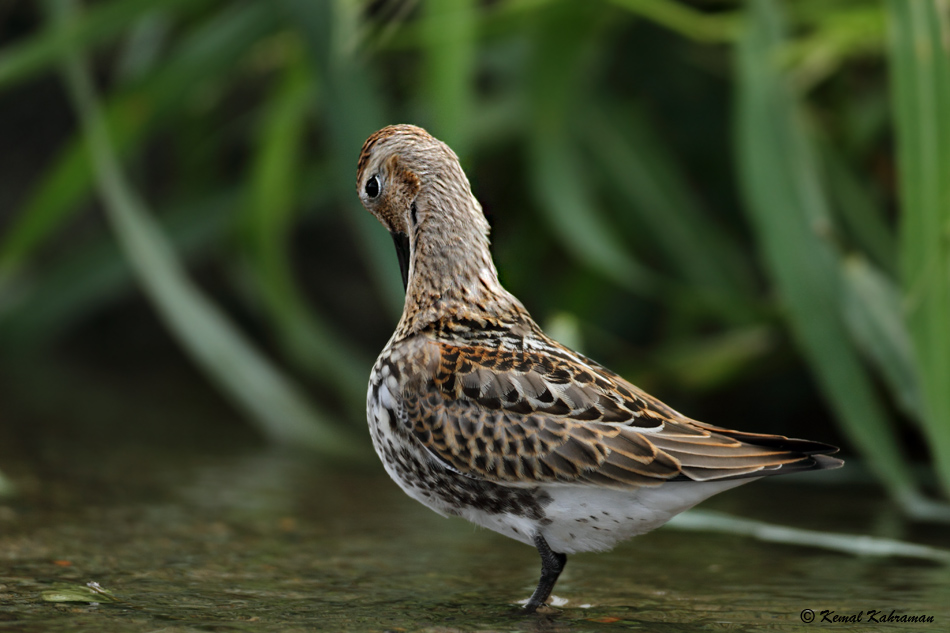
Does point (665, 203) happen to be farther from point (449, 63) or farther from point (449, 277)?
point (449, 277)

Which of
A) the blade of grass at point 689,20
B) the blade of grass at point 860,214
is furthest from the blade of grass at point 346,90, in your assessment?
the blade of grass at point 860,214

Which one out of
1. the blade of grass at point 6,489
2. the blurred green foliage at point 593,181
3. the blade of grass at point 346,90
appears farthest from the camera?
the blade of grass at point 346,90

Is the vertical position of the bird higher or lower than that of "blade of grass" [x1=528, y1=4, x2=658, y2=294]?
lower

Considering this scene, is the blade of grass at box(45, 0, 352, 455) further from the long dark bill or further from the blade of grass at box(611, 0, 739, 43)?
the blade of grass at box(611, 0, 739, 43)

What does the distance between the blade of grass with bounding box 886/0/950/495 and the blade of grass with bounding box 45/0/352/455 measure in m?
2.47

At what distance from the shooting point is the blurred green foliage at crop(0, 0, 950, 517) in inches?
164

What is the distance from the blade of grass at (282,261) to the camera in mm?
5398

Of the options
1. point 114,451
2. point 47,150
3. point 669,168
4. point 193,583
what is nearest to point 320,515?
point 193,583

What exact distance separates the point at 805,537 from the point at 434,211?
1595mm

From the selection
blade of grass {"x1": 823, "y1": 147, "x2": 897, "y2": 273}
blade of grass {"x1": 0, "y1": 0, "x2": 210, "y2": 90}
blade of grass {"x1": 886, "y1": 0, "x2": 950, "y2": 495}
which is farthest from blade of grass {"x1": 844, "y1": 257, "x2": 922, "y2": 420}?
blade of grass {"x1": 0, "y1": 0, "x2": 210, "y2": 90}

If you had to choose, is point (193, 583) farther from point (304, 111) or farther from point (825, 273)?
point (304, 111)

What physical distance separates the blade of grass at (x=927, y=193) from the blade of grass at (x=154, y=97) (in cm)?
292

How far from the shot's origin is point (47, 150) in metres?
8.05

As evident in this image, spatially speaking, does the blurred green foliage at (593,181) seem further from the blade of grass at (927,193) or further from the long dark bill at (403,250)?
the long dark bill at (403,250)
